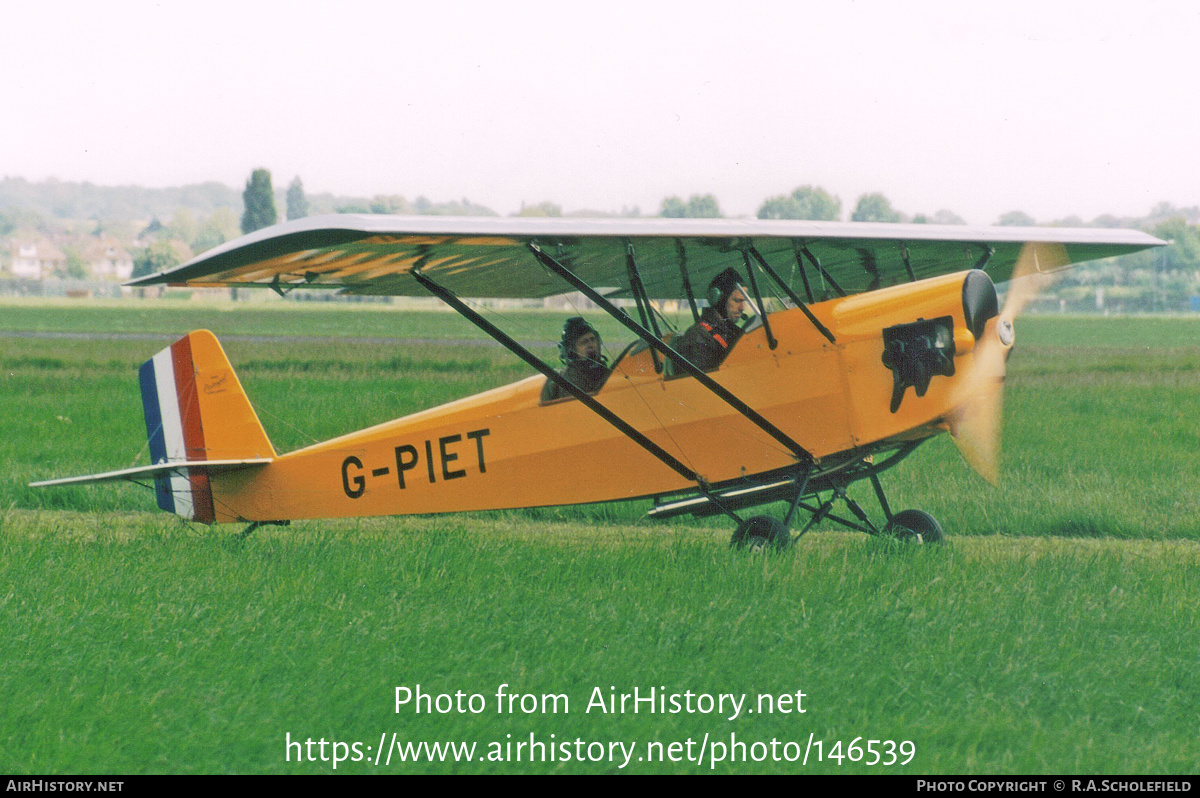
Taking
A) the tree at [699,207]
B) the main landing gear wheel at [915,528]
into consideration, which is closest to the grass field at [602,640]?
the main landing gear wheel at [915,528]

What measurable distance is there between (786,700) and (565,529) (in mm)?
5342

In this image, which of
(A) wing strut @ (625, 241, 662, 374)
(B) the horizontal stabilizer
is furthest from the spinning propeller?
(B) the horizontal stabilizer

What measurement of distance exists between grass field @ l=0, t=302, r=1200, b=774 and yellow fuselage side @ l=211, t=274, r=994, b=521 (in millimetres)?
379

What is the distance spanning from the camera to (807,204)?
9881cm

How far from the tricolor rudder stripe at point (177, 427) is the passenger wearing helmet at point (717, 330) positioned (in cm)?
417

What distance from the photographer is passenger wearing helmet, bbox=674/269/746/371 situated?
23.9ft

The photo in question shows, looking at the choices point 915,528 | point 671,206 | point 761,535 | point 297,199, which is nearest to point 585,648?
point 761,535

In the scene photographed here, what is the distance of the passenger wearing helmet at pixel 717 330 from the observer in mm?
7281

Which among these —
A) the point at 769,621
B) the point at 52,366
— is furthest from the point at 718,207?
the point at 769,621

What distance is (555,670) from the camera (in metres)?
4.58

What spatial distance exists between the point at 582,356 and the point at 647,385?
1.77 ft

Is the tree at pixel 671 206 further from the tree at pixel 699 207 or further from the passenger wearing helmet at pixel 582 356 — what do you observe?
the passenger wearing helmet at pixel 582 356

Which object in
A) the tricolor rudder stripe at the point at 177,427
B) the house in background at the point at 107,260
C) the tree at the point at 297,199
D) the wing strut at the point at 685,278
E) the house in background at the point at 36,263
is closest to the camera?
the wing strut at the point at 685,278

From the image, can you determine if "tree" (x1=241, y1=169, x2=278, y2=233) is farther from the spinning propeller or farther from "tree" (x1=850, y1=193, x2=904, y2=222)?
the spinning propeller
